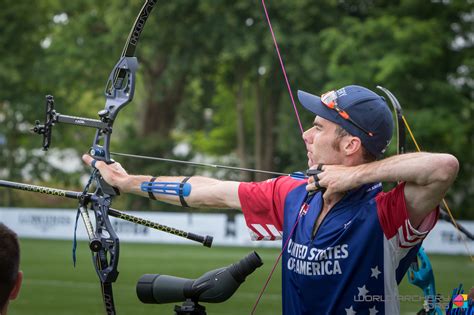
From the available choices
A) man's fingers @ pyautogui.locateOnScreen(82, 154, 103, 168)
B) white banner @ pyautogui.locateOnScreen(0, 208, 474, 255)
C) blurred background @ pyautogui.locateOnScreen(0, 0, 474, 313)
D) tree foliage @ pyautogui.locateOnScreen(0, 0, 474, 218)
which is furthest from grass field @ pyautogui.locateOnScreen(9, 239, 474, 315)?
tree foliage @ pyautogui.locateOnScreen(0, 0, 474, 218)

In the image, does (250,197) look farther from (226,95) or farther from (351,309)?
(226,95)

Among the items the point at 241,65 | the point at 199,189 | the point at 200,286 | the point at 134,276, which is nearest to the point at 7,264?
the point at 200,286

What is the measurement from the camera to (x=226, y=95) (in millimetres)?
35875

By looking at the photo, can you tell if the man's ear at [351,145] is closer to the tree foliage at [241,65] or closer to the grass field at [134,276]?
the grass field at [134,276]

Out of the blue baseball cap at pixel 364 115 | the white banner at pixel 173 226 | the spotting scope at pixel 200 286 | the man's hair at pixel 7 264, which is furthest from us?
the white banner at pixel 173 226

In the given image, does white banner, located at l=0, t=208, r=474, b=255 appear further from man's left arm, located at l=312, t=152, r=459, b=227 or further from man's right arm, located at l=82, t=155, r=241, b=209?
man's left arm, located at l=312, t=152, r=459, b=227

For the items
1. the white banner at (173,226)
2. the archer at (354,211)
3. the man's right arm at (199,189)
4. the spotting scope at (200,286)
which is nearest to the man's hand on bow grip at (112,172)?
the man's right arm at (199,189)

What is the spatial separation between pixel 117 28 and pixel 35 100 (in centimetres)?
589

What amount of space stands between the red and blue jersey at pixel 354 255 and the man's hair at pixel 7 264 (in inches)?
43.4

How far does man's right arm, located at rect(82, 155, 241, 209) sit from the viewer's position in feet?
12.1

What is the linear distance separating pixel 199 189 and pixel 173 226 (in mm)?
17323

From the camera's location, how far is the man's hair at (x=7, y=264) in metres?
2.63

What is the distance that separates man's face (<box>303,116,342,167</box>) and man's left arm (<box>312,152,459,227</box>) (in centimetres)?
16

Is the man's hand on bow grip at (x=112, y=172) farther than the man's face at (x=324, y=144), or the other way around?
the man's hand on bow grip at (x=112, y=172)
